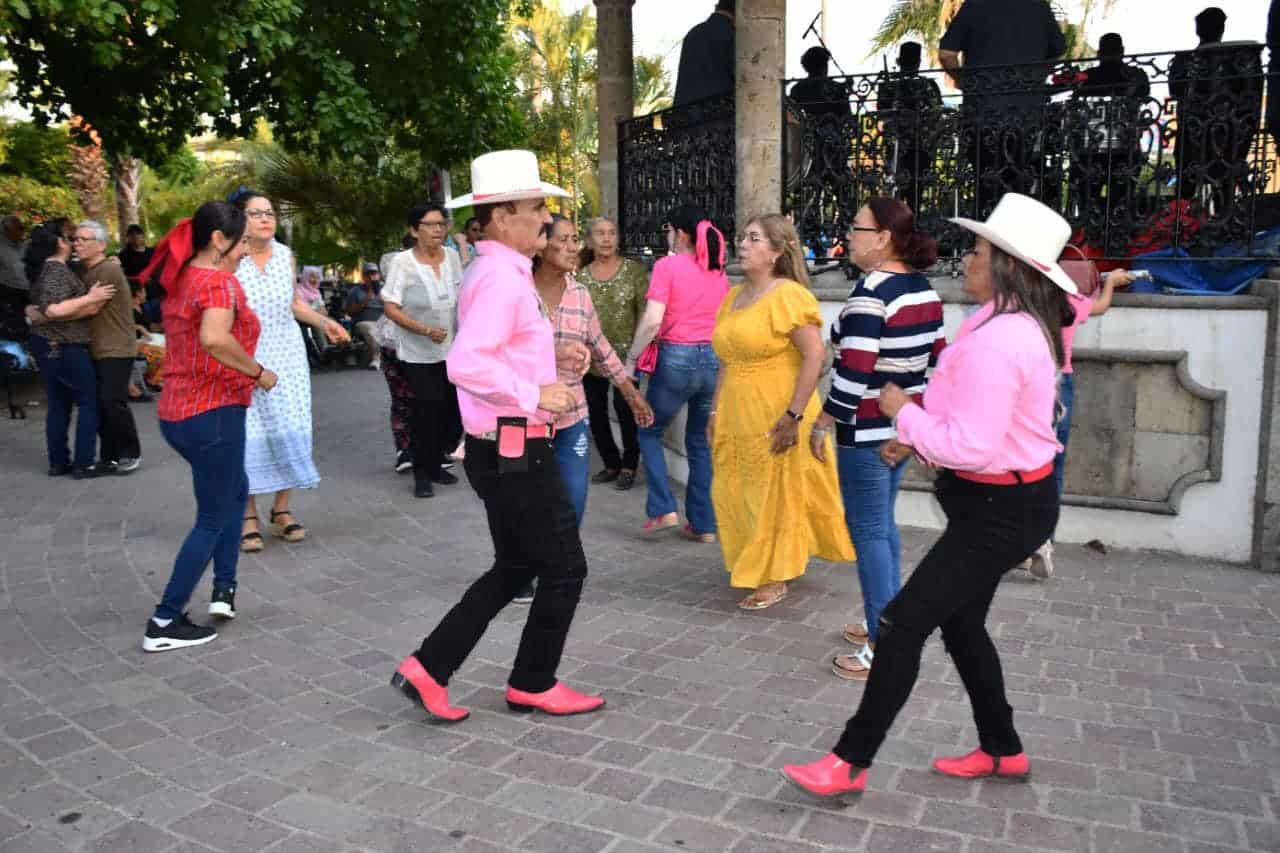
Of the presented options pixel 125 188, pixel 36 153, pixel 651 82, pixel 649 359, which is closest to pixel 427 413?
pixel 649 359

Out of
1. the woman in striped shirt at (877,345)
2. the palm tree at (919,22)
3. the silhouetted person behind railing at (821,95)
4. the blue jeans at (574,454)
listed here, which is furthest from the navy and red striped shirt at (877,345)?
→ the palm tree at (919,22)

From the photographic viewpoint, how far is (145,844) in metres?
3.38

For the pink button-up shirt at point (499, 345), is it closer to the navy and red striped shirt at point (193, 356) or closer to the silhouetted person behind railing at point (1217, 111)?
the navy and red striped shirt at point (193, 356)

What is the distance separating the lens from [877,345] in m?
4.41

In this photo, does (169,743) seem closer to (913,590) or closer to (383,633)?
(383,633)

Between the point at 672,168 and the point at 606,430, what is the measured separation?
2240 mm

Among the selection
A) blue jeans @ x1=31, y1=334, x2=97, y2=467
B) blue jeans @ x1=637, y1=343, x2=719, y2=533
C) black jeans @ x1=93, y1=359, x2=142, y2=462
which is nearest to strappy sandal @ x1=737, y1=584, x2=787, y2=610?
blue jeans @ x1=637, y1=343, x2=719, y2=533

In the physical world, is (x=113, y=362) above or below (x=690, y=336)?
below

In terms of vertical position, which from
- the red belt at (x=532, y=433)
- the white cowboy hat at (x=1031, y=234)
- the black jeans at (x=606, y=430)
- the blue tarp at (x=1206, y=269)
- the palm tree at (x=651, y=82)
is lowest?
the black jeans at (x=606, y=430)

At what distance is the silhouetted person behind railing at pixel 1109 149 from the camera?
22.4ft

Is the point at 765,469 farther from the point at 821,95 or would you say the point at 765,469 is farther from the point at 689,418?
the point at 821,95

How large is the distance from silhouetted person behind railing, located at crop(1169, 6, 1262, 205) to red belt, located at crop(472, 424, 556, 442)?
4627 mm

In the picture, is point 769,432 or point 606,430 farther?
point 606,430

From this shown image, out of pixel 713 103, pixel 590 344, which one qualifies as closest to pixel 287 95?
pixel 713 103
